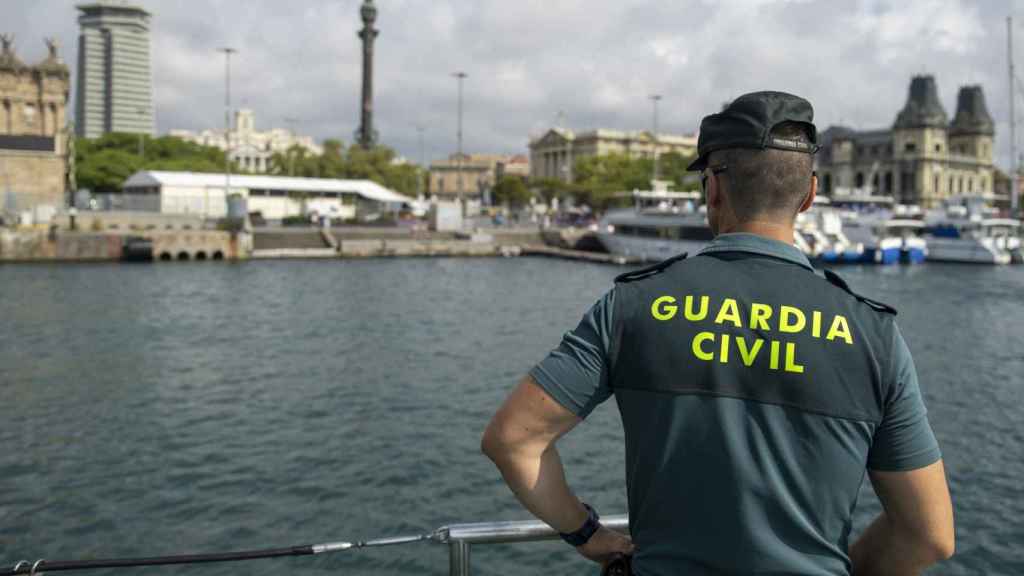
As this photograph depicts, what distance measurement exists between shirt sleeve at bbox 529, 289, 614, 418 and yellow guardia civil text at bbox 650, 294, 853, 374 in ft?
0.67

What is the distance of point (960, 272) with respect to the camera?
50.9 meters

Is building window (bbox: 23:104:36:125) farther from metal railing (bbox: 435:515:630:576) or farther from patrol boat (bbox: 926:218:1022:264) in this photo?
metal railing (bbox: 435:515:630:576)

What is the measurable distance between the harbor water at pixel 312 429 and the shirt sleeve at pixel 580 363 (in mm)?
429

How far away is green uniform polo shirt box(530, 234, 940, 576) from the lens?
2.04m

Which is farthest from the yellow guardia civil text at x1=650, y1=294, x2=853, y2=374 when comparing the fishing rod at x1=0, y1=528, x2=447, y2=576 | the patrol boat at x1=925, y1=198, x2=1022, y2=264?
the patrol boat at x1=925, y1=198, x2=1022, y2=264

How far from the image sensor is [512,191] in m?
108

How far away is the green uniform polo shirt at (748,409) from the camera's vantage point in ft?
6.70

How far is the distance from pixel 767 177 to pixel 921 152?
5411 inches

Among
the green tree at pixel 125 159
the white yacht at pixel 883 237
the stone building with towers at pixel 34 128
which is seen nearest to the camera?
the white yacht at pixel 883 237

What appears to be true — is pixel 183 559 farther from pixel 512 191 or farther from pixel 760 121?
pixel 512 191

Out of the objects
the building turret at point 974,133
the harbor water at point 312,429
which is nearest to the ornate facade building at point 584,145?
the building turret at point 974,133

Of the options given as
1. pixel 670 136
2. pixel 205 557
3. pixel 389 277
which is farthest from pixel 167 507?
pixel 670 136

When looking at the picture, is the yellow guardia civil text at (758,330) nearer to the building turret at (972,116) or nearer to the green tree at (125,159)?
the green tree at (125,159)

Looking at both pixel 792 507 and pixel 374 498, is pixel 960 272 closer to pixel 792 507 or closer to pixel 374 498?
pixel 374 498
